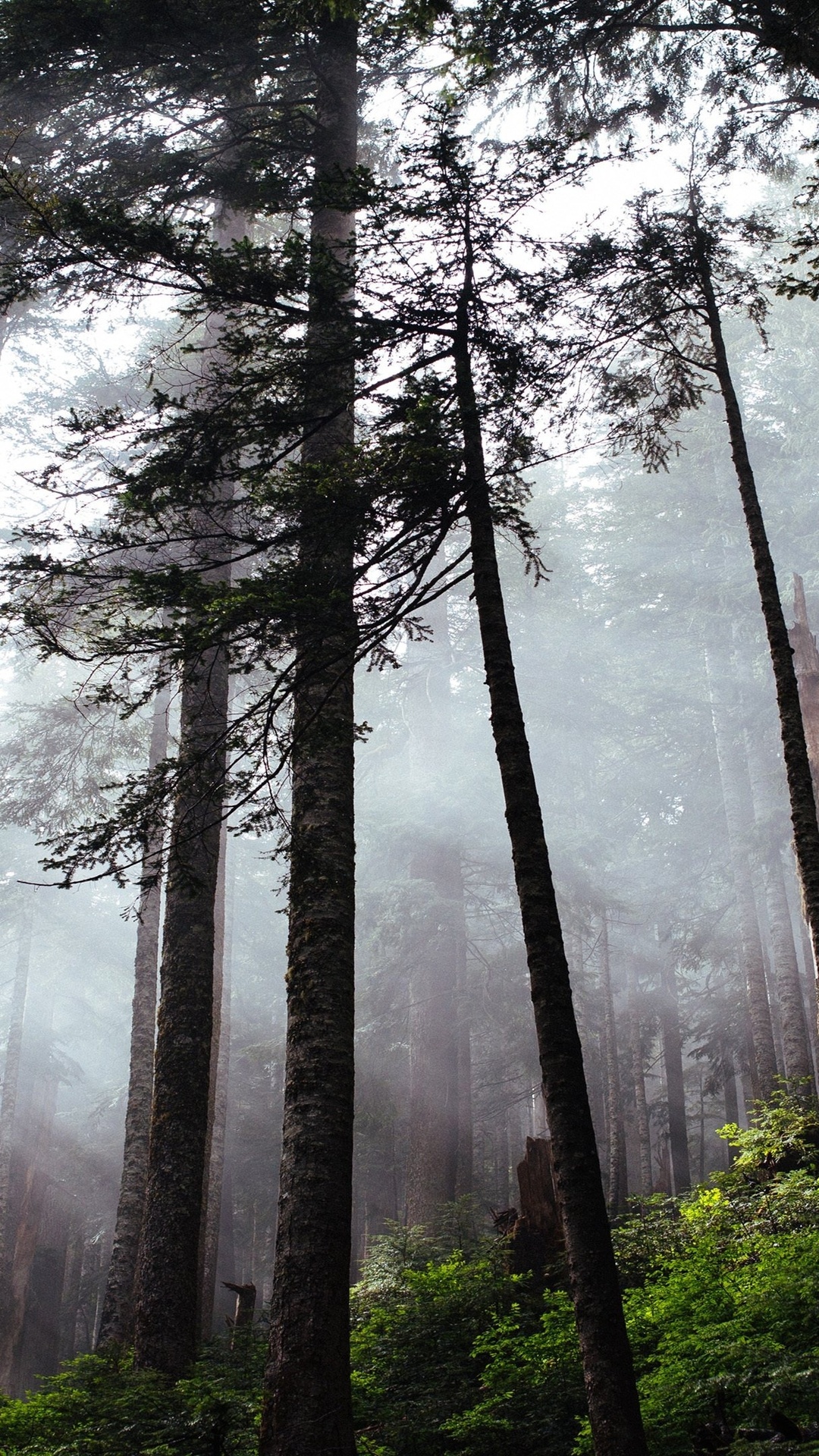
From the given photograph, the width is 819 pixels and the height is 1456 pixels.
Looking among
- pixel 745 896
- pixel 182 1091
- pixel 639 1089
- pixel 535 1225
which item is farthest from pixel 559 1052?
pixel 639 1089

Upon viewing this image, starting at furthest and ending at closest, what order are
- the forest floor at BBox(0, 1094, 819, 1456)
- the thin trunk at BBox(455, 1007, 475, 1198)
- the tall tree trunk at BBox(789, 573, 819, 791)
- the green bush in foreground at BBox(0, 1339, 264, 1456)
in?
the thin trunk at BBox(455, 1007, 475, 1198) < the tall tree trunk at BBox(789, 573, 819, 791) < the green bush in foreground at BBox(0, 1339, 264, 1456) < the forest floor at BBox(0, 1094, 819, 1456)

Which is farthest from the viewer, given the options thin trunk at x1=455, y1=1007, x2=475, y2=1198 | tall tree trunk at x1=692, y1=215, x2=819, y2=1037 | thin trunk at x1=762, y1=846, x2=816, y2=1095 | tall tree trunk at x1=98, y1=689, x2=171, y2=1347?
thin trunk at x1=455, y1=1007, x2=475, y2=1198

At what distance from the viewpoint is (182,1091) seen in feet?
29.3

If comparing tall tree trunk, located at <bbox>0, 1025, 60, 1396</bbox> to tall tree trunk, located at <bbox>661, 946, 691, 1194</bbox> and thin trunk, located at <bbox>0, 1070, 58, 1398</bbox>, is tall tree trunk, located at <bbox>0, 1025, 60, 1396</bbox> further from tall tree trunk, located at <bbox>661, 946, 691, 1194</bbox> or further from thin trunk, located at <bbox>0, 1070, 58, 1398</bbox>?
tall tree trunk, located at <bbox>661, 946, 691, 1194</bbox>

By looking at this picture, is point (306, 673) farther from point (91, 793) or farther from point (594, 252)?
point (91, 793)

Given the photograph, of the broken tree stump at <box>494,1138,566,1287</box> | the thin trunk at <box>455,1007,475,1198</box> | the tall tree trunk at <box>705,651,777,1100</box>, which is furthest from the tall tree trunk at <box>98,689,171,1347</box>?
the tall tree trunk at <box>705,651,777,1100</box>

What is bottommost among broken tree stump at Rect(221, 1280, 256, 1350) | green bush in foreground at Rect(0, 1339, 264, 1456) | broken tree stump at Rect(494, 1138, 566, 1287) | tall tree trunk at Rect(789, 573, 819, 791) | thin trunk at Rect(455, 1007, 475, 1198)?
green bush in foreground at Rect(0, 1339, 264, 1456)

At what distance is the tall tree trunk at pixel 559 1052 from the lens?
4.75m

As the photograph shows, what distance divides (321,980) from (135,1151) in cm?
814

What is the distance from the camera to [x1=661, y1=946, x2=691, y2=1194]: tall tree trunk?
79.2 feet

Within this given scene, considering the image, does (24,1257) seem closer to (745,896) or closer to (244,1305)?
(244,1305)

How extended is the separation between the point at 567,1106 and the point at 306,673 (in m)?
3.34

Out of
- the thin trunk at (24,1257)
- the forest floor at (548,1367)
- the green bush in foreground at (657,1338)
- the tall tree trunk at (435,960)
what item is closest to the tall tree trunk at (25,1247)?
the thin trunk at (24,1257)

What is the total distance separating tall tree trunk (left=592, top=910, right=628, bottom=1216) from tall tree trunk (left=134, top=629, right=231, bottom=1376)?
11.5 metres
